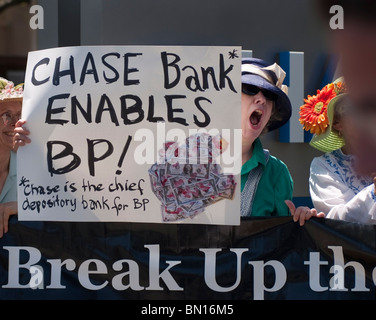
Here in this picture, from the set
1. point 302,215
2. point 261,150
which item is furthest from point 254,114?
point 302,215

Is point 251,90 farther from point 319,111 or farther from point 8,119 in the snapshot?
point 8,119

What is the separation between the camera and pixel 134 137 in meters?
2.25

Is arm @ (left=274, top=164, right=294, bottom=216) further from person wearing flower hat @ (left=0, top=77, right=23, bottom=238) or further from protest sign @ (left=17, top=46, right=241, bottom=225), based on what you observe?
person wearing flower hat @ (left=0, top=77, right=23, bottom=238)

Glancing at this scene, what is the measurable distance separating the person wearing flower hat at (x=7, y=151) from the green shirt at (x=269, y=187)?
0.96 m

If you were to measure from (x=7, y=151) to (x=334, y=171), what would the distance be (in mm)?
1403

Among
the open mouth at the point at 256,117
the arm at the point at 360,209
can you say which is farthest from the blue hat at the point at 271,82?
the arm at the point at 360,209

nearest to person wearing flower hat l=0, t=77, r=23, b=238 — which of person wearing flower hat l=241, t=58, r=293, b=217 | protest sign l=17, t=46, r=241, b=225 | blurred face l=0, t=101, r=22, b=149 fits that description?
blurred face l=0, t=101, r=22, b=149

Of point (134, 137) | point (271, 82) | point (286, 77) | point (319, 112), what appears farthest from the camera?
point (286, 77)

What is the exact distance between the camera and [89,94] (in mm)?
2266

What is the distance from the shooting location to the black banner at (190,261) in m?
2.29

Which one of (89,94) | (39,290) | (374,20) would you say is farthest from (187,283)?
(374,20)

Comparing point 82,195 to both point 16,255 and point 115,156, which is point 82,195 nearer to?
point 115,156

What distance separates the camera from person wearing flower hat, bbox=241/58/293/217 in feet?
8.13

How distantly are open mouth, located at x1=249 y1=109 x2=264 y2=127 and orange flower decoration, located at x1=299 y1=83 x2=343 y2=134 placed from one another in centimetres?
33
